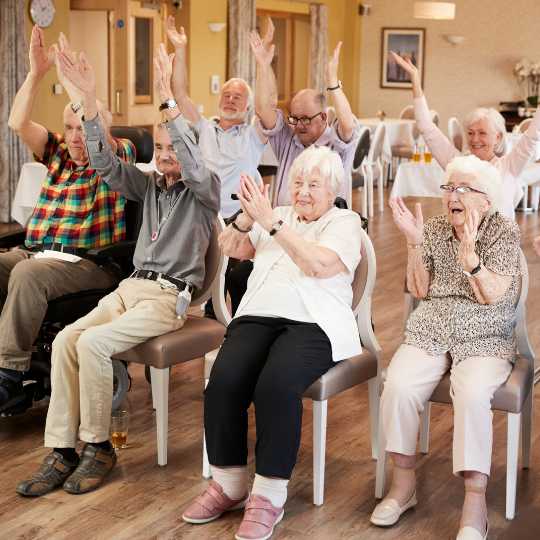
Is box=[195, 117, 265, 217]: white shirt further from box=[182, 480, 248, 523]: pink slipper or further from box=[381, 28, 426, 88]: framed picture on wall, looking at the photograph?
box=[381, 28, 426, 88]: framed picture on wall

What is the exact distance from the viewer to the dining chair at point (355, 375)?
329cm

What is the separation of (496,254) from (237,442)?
3.39 feet

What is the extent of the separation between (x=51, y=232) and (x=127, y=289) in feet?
1.82

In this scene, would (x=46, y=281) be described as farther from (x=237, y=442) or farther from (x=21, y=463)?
(x=237, y=442)

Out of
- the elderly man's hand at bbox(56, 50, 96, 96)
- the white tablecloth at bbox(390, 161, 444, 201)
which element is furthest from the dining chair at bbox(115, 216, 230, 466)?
the white tablecloth at bbox(390, 161, 444, 201)

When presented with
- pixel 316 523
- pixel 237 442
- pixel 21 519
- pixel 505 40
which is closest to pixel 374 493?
pixel 316 523

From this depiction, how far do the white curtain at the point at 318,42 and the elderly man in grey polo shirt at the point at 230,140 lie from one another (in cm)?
926

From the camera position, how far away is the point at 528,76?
46.0 ft

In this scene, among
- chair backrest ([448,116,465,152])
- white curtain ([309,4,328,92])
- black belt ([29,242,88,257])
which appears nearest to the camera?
black belt ([29,242,88,257])

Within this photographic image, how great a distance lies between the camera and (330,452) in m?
3.80

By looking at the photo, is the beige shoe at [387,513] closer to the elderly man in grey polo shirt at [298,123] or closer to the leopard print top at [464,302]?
the leopard print top at [464,302]

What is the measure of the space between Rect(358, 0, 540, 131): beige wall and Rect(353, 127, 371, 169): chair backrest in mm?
5322

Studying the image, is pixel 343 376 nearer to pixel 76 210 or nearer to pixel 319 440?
pixel 319 440

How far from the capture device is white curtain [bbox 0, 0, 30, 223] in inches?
352
